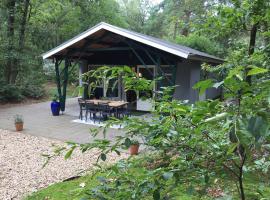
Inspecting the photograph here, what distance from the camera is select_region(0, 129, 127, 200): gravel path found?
462 cm

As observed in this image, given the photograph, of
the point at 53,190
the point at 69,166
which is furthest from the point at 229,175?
the point at 69,166

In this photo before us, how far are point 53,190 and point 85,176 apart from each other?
619 mm

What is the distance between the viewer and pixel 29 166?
18.5 feet

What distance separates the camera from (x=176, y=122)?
115 centimetres

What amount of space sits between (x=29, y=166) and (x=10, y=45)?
9.90 m

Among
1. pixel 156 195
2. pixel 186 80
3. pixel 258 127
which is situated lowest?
pixel 156 195

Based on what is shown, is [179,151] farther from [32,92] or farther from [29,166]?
[32,92]

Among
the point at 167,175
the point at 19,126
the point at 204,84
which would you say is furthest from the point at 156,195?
the point at 19,126

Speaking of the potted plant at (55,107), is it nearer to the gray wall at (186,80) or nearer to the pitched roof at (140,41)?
the pitched roof at (140,41)

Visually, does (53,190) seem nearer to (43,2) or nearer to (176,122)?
(176,122)

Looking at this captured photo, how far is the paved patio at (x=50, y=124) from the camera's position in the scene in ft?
26.4

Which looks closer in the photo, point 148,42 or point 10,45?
point 148,42

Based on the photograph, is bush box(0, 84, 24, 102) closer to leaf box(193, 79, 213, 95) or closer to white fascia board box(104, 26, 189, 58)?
white fascia board box(104, 26, 189, 58)

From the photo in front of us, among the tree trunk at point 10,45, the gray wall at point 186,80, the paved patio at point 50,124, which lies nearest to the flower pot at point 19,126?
the paved patio at point 50,124
